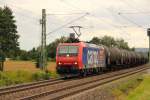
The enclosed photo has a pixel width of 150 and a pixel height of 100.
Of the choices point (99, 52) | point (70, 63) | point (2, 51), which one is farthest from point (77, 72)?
point (2, 51)

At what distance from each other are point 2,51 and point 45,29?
178ft

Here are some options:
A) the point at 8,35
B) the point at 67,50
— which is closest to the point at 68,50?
the point at 67,50

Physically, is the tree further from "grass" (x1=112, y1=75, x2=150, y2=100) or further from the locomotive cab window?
Answer: "grass" (x1=112, y1=75, x2=150, y2=100)

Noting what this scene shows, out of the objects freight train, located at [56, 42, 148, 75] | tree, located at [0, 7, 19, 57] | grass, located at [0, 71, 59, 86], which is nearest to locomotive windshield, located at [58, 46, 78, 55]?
freight train, located at [56, 42, 148, 75]

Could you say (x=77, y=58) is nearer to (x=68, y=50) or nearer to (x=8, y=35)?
(x=68, y=50)

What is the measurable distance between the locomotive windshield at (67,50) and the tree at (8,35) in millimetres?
56783

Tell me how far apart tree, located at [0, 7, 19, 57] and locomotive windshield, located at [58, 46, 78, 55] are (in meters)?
56.8

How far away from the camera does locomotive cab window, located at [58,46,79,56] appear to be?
40.2m

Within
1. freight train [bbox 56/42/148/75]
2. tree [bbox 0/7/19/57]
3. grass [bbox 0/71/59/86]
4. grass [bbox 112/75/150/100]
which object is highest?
tree [bbox 0/7/19/57]

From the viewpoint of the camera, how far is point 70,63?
130 feet

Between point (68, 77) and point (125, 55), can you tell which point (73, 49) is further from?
point (125, 55)

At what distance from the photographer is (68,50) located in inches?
1591

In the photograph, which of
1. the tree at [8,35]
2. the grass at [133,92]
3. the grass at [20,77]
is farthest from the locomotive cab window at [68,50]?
the tree at [8,35]

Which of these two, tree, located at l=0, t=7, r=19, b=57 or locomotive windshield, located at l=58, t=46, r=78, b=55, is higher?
tree, located at l=0, t=7, r=19, b=57
